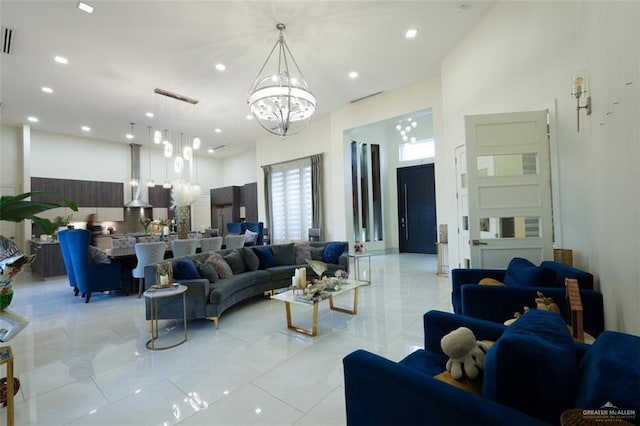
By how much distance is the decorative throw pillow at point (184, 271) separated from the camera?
359 centimetres

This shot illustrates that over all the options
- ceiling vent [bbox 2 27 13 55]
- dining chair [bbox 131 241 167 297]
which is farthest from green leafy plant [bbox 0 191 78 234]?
ceiling vent [bbox 2 27 13 55]

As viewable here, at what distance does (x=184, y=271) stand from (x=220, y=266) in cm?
66

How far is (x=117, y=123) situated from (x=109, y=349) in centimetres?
716

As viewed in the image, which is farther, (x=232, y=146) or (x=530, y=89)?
(x=232, y=146)

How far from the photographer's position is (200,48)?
4.66m

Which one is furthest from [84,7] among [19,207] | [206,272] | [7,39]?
[206,272]

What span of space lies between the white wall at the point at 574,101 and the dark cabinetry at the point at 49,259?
30.0 feet

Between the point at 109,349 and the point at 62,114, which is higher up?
the point at 62,114

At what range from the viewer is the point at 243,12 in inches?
152

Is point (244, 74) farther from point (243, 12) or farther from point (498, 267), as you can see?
point (498, 267)

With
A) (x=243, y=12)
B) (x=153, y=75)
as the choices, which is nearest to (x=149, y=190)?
(x=153, y=75)

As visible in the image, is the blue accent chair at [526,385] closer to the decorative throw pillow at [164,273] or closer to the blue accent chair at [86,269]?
the decorative throw pillow at [164,273]

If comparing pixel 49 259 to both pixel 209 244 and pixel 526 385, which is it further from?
pixel 526 385

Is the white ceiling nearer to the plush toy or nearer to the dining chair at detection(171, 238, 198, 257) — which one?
the dining chair at detection(171, 238, 198, 257)
